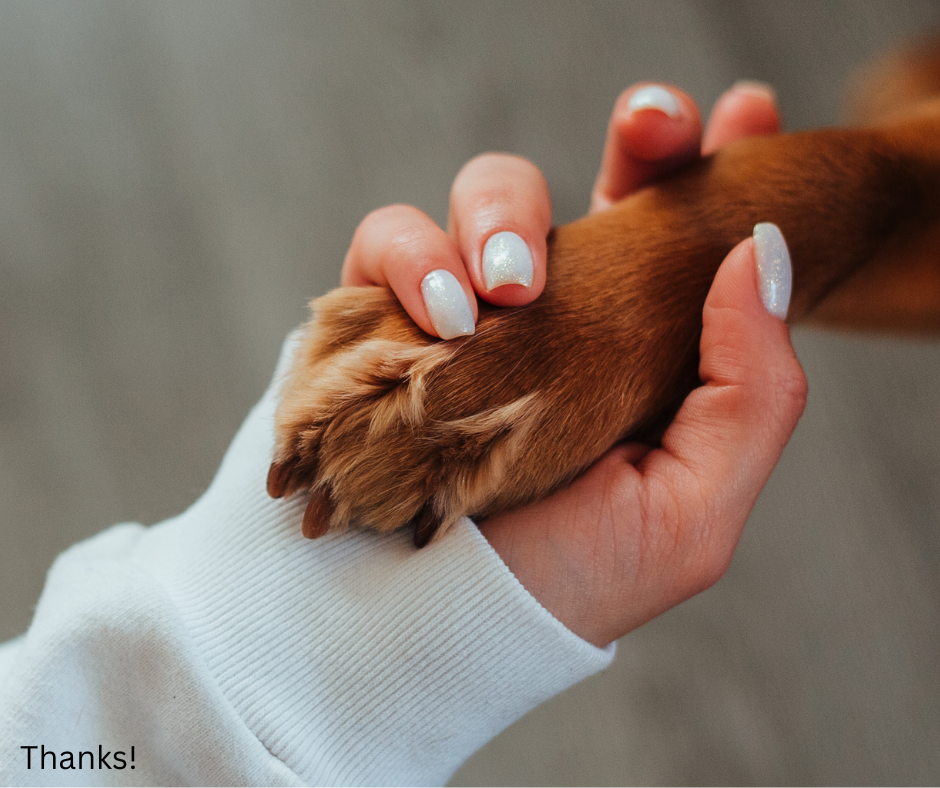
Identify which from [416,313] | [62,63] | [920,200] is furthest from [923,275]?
[62,63]

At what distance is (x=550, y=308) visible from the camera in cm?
65

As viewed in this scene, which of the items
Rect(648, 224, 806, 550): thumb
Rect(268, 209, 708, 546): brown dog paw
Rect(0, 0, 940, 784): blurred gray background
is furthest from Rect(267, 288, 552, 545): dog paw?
Rect(0, 0, 940, 784): blurred gray background

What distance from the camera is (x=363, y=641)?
2.26 feet

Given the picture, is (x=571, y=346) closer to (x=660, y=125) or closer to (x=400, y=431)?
(x=400, y=431)

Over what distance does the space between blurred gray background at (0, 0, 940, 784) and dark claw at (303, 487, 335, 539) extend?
85 centimetres

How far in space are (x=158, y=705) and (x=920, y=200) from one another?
0.90 meters

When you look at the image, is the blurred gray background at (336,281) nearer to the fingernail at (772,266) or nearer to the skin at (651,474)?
the skin at (651,474)

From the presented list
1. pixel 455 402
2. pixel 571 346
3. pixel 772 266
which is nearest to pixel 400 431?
pixel 455 402

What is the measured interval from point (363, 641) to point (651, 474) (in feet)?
1.04

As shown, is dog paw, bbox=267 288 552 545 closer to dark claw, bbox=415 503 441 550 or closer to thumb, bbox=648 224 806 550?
dark claw, bbox=415 503 441 550

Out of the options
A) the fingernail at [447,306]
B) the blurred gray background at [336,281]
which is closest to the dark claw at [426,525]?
the fingernail at [447,306]

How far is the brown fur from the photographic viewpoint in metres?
0.60

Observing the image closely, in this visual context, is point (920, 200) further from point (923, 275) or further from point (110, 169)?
point (110, 169)

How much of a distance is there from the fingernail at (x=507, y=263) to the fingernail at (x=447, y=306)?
31mm
